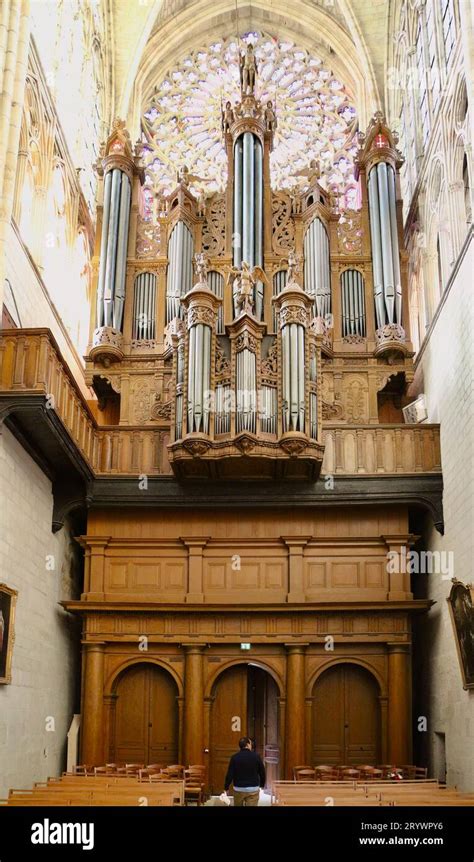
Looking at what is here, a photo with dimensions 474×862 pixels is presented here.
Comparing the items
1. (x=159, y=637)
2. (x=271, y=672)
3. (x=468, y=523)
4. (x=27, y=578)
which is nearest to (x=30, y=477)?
(x=27, y=578)

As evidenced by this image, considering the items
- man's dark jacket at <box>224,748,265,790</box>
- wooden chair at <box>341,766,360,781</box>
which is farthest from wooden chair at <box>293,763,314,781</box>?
man's dark jacket at <box>224,748,265,790</box>

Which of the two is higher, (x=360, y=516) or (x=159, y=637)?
(x=360, y=516)

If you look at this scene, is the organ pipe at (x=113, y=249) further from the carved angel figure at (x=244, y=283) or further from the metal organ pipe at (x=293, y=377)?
the metal organ pipe at (x=293, y=377)

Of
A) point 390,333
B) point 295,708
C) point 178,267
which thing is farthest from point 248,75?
point 295,708

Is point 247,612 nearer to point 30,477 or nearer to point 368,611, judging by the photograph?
point 368,611

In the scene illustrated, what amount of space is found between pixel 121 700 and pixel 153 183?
16394mm

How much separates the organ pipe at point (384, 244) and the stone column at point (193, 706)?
7933mm

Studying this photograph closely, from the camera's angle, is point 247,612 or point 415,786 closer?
point 415,786

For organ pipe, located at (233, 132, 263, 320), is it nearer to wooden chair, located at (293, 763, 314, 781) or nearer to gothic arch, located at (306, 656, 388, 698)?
gothic arch, located at (306, 656, 388, 698)

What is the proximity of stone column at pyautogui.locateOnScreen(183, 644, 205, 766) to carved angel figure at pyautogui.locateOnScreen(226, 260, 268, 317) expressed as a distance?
668 cm

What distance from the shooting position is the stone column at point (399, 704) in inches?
658

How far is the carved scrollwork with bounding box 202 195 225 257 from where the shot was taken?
830 inches

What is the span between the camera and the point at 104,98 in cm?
2673

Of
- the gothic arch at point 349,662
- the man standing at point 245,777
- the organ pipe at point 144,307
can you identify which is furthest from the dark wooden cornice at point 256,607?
the organ pipe at point 144,307
